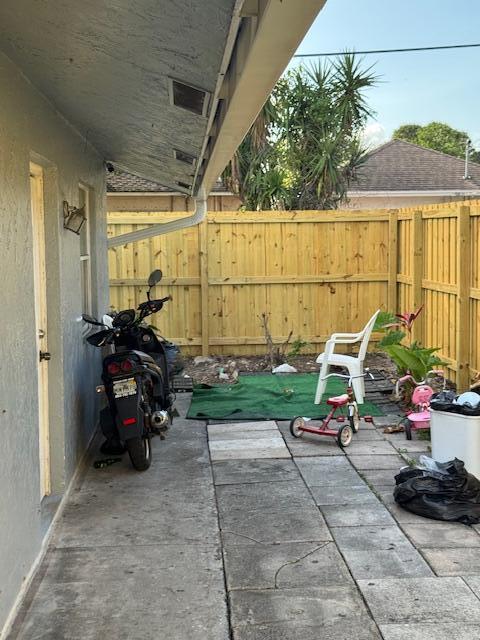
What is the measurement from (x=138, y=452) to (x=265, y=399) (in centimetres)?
262

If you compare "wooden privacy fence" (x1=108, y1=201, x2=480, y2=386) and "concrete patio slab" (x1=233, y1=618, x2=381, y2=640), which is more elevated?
"wooden privacy fence" (x1=108, y1=201, x2=480, y2=386)

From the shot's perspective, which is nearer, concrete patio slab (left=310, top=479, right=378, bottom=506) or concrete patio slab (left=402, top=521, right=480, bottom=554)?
concrete patio slab (left=402, top=521, right=480, bottom=554)

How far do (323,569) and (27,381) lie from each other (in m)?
1.69

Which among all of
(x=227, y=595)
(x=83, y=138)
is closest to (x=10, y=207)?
(x=227, y=595)

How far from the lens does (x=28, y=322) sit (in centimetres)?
345

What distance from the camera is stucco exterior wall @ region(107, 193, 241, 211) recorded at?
15.2 m

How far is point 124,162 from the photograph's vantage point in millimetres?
7262

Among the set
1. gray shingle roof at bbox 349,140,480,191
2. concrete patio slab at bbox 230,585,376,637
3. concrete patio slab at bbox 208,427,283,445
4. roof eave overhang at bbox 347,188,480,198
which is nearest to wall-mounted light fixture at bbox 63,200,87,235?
concrete patio slab at bbox 208,427,283,445

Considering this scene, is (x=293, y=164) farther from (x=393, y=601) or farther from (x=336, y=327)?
(x=393, y=601)

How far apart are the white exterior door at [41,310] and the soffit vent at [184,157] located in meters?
1.25

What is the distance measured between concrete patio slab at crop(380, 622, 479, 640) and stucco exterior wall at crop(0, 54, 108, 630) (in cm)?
155

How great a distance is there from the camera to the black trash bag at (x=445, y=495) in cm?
423

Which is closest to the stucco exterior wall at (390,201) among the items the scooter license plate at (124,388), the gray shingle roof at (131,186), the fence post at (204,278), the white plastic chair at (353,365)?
the gray shingle roof at (131,186)

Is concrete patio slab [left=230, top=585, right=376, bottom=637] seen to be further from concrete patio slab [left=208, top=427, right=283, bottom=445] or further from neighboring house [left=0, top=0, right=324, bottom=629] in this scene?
concrete patio slab [left=208, top=427, right=283, bottom=445]
